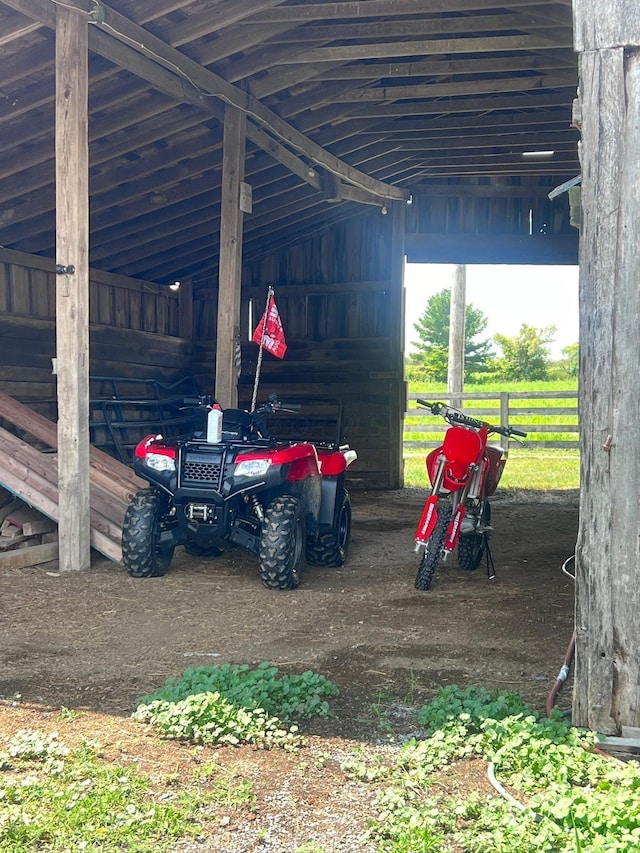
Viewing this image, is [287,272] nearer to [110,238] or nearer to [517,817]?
[110,238]

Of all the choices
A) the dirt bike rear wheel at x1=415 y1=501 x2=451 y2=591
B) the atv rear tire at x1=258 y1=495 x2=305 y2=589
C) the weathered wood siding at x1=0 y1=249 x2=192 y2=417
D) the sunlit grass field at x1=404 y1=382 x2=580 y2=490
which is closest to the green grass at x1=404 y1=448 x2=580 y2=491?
the sunlit grass field at x1=404 y1=382 x2=580 y2=490

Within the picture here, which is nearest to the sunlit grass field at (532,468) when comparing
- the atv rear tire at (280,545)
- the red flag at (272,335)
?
the red flag at (272,335)

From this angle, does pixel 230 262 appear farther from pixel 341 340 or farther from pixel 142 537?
pixel 341 340

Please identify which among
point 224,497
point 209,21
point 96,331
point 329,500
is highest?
point 209,21

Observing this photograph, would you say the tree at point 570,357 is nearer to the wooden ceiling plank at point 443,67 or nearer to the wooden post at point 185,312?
the wooden post at point 185,312

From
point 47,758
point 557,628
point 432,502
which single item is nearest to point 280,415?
point 432,502

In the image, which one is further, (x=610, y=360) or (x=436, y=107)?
(x=436, y=107)

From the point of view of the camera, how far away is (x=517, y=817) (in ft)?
8.43

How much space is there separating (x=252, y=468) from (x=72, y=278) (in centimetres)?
191

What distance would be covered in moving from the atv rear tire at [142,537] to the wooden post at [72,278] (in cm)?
46

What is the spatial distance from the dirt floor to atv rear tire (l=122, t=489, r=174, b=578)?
0.39ft

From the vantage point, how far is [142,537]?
625 cm

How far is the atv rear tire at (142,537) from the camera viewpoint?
625cm

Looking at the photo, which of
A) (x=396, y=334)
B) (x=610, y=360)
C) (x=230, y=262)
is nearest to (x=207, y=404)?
(x=230, y=262)
